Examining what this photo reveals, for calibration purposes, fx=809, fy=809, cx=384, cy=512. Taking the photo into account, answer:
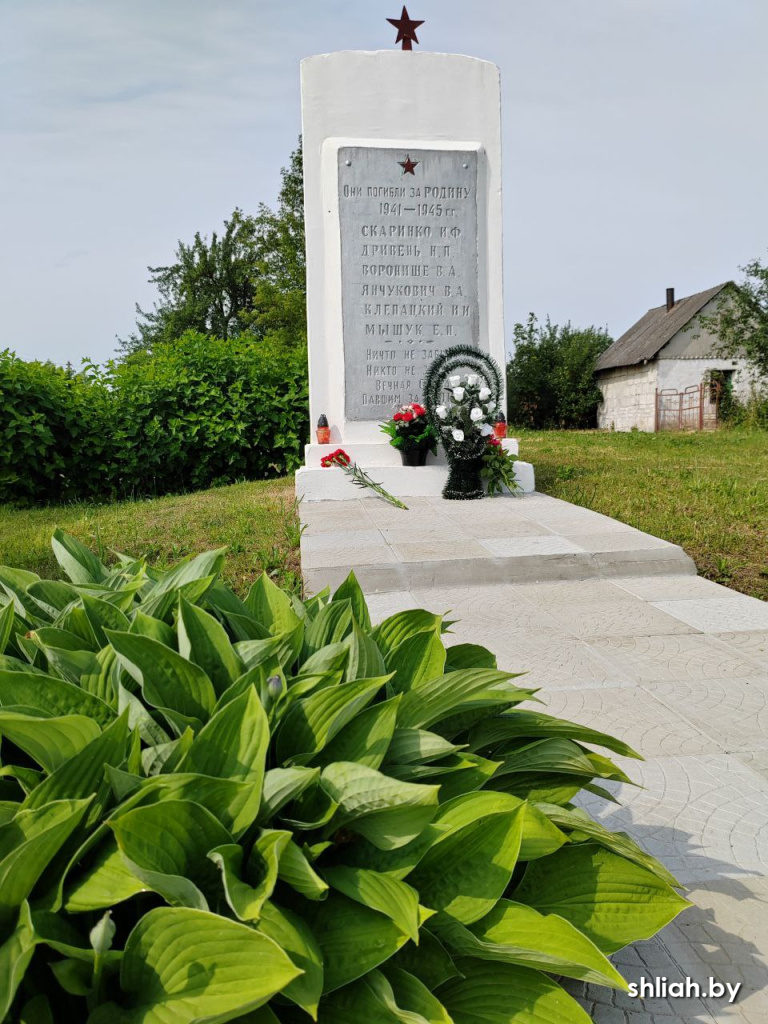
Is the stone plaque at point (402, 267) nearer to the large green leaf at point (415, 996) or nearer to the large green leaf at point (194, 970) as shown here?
the large green leaf at point (415, 996)

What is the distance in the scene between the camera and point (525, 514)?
6.34 m

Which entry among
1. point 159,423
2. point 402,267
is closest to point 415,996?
point 402,267

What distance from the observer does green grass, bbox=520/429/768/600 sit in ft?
17.4

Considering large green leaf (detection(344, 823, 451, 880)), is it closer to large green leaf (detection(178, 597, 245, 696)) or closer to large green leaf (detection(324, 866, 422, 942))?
large green leaf (detection(324, 866, 422, 942))

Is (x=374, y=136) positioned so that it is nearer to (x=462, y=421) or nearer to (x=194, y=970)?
(x=462, y=421)

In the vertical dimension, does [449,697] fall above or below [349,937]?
above

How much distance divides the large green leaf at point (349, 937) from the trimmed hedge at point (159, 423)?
28.2ft

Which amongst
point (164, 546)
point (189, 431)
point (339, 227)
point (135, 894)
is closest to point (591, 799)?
point (135, 894)

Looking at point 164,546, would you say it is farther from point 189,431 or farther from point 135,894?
point 135,894

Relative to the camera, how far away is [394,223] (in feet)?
25.9

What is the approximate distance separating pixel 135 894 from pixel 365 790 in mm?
287

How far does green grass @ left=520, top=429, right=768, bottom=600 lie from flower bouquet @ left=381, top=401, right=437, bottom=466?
1.28 meters

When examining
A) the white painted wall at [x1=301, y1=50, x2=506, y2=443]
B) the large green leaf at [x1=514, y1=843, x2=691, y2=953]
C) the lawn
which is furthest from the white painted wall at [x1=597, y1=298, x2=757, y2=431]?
the large green leaf at [x1=514, y1=843, x2=691, y2=953]

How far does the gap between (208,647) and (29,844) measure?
43 cm
